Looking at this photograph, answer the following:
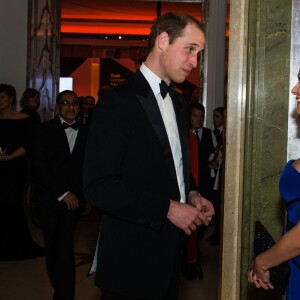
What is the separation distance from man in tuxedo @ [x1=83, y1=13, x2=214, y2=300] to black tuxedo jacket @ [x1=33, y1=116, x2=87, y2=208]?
1.86m

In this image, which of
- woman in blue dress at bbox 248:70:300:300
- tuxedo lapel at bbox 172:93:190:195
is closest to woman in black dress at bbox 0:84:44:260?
tuxedo lapel at bbox 172:93:190:195

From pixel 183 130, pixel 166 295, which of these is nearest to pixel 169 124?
pixel 183 130

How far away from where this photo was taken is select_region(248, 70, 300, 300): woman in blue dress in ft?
6.89

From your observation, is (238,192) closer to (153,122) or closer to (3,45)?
(153,122)

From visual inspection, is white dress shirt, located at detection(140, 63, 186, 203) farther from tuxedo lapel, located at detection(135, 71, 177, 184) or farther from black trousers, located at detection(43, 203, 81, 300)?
black trousers, located at detection(43, 203, 81, 300)

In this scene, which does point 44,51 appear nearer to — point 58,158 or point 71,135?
point 71,135

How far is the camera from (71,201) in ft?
13.7

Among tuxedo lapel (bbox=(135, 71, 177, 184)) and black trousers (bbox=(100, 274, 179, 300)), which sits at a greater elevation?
tuxedo lapel (bbox=(135, 71, 177, 184))

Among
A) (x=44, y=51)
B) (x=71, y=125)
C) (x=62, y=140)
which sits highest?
(x=44, y=51)

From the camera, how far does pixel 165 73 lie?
8.18 ft

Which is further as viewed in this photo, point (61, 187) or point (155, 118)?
point (61, 187)

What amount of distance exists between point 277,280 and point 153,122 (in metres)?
0.75

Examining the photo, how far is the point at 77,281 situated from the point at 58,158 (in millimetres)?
1622

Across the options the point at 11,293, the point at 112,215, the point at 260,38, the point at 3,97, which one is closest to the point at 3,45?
the point at 3,97
